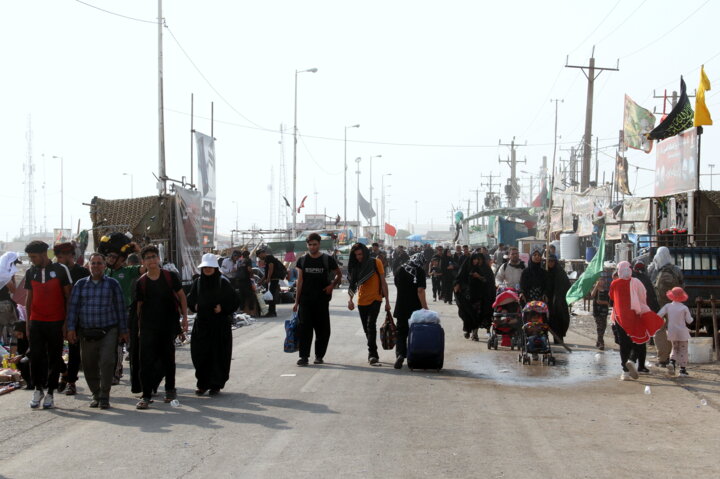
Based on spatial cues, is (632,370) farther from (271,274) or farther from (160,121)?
(160,121)

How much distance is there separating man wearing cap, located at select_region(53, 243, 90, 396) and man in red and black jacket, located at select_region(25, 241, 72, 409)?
0.46 metres

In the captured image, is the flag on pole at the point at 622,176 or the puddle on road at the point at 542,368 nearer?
the puddle on road at the point at 542,368

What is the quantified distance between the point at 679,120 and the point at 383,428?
16.6m

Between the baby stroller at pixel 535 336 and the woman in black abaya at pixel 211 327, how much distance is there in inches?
196

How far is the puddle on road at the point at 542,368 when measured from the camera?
11.0 metres

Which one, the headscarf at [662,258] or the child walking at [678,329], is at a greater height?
the headscarf at [662,258]

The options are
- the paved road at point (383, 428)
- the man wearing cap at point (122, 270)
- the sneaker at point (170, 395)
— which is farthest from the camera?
the man wearing cap at point (122, 270)

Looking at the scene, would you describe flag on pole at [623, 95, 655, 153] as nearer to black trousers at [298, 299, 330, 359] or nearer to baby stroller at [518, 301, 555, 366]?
baby stroller at [518, 301, 555, 366]

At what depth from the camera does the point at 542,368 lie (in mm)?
12125

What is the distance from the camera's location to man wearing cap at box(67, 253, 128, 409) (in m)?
8.91

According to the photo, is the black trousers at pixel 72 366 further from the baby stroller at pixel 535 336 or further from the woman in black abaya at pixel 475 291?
the woman in black abaya at pixel 475 291

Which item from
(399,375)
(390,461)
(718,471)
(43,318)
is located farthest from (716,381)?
(43,318)

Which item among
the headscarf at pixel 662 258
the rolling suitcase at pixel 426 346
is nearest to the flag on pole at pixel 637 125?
the headscarf at pixel 662 258

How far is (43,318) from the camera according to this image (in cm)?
898
